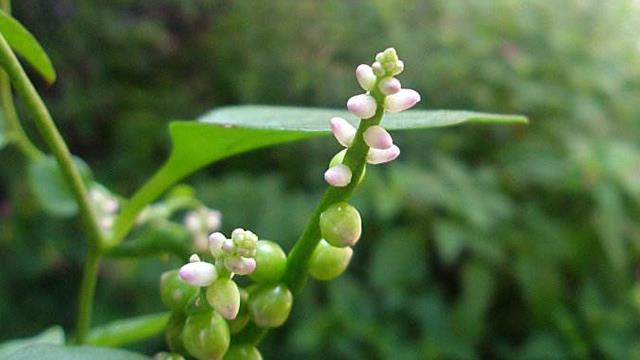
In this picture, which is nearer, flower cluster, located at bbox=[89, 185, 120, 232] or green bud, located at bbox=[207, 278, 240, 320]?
green bud, located at bbox=[207, 278, 240, 320]

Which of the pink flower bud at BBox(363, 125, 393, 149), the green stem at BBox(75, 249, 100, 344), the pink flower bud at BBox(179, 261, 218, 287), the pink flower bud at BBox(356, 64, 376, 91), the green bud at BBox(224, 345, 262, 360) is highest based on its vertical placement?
the pink flower bud at BBox(356, 64, 376, 91)

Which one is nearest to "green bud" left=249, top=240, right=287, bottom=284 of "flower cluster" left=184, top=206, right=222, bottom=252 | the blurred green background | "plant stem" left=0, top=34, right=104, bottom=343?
"plant stem" left=0, top=34, right=104, bottom=343

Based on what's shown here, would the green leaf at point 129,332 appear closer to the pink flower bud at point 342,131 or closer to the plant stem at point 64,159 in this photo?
the plant stem at point 64,159

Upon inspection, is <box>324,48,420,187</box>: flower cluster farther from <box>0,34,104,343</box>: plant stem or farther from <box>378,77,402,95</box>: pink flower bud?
<box>0,34,104,343</box>: plant stem

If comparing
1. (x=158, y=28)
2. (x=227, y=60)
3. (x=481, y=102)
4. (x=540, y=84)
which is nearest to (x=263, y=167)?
(x=227, y=60)

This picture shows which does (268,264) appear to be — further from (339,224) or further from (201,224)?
(201,224)

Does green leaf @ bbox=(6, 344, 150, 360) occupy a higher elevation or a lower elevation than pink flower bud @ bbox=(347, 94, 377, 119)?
lower
